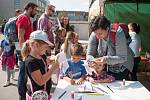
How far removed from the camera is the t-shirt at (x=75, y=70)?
442cm

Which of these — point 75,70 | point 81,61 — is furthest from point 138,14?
point 75,70

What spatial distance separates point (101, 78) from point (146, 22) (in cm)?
653

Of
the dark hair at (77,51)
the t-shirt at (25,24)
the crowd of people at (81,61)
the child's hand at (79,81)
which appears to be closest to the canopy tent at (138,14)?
the t-shirt at (25,24)

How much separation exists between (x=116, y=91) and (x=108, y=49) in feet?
2.05

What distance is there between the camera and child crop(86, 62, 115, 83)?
4.24 meters

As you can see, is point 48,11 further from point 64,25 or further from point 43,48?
point 43,48

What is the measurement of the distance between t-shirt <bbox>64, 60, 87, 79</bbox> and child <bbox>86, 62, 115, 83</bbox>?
134 millimetres

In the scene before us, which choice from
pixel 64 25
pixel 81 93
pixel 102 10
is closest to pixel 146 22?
pixel 102 10

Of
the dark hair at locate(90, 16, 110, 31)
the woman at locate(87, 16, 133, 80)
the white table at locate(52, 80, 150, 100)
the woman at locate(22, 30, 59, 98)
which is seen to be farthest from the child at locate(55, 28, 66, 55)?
the woman at locate(22, 30, 59, 98)

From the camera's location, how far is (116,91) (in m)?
3.85

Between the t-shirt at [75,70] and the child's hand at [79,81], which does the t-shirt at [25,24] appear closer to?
the t-shirt at [75,70]

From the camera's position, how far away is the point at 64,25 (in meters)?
7.75

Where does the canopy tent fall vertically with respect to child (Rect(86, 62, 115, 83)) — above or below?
above

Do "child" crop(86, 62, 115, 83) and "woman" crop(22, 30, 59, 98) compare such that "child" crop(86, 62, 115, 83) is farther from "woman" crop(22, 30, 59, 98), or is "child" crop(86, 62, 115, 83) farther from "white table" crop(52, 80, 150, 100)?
"woman" crop(22, 30, 59, 98)
